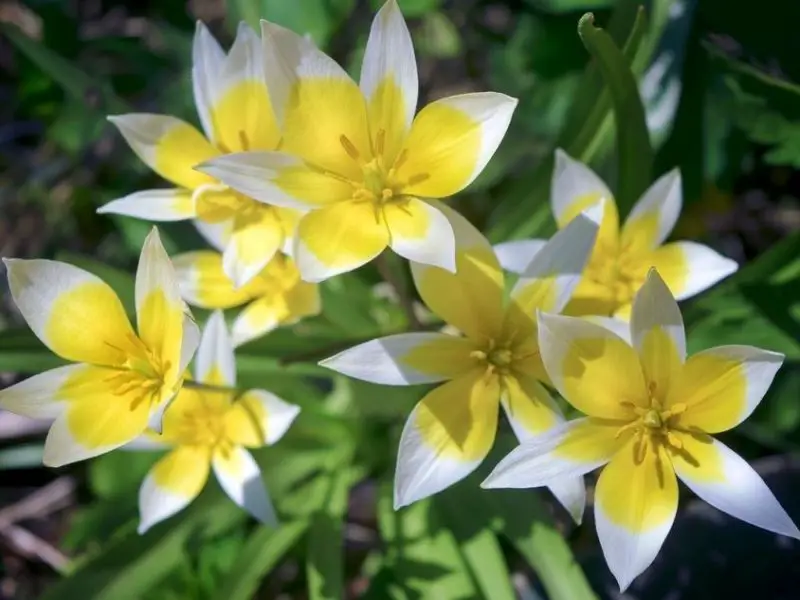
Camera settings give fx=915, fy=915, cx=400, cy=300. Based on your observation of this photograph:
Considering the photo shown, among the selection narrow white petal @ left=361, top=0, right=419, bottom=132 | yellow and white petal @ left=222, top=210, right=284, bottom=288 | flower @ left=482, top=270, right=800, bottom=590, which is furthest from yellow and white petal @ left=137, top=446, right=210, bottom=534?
narrow white petal @ left=361, top=0, right=419, bottom=132

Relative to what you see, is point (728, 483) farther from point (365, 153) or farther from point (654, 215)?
point (365, 153)

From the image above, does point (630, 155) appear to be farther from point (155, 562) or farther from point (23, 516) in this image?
point (23, 516)

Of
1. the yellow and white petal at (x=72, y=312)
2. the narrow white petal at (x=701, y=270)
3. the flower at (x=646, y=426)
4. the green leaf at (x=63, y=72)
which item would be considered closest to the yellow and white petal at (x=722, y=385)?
the flower at (x=646, y=426)

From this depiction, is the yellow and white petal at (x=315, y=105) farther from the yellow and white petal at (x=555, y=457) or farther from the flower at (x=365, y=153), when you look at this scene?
the yellow and white petal at (x=555, y=457)

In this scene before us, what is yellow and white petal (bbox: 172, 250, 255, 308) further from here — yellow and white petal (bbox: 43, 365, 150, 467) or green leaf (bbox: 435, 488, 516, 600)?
green leaf (bbox: 435, 488, 516, 600)

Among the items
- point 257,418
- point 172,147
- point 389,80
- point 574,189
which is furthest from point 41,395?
point 574,189

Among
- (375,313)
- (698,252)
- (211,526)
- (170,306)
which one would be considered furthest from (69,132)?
(698,252)
